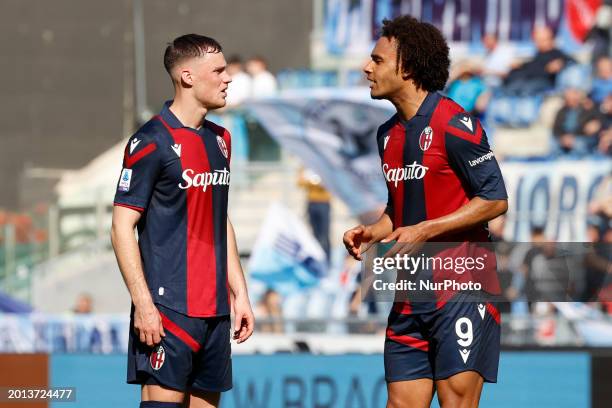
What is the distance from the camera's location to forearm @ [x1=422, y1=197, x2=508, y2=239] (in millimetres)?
4672

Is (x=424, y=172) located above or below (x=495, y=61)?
below

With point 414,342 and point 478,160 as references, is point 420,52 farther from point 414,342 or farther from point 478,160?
point 414,342

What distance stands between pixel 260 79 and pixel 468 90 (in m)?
2.47

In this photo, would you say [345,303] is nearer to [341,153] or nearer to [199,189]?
[341,153]

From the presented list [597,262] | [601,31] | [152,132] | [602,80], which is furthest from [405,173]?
[601,31]

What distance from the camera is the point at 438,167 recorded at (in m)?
4.80

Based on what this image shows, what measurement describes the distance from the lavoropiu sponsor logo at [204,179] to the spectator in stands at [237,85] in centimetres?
780

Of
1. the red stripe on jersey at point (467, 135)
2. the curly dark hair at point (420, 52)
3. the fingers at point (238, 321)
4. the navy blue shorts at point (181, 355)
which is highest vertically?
the curly dark hair at point (420, 52)

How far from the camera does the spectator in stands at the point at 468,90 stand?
11641 millimetres

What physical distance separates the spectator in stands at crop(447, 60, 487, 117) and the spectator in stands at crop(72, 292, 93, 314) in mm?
4196

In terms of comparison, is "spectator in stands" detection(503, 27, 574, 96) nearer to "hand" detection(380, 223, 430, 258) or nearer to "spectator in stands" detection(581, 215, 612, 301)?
"spectator in stands" detection(581, 215, 612, 301)

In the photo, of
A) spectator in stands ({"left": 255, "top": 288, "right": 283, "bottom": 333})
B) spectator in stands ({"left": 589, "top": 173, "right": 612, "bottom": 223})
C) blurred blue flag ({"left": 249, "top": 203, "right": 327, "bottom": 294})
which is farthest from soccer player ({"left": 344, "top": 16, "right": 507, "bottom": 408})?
spectator in stands ({"left": 589, "top": 173, "right": 612, "bottom": 223})

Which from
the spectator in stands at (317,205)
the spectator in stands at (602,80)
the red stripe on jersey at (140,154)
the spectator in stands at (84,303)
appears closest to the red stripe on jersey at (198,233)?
the red stripe on jersey at (140,154)

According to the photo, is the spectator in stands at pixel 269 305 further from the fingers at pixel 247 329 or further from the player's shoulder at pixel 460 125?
the player's shoulder at pixel 460 125
